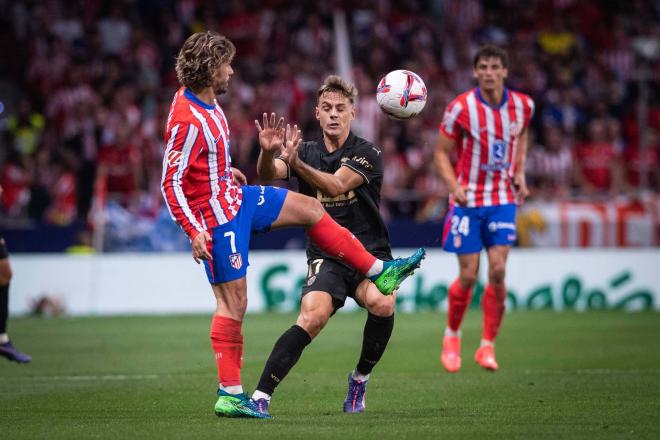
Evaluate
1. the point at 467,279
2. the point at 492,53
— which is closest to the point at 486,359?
the point at 467,279

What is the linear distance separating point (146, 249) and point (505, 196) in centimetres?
840

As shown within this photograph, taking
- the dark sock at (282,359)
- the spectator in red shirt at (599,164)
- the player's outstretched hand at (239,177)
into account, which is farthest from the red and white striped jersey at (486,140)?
the spectator in red shirt at (599,164)

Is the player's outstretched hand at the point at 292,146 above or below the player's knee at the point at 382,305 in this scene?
above

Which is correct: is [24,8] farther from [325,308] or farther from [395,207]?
[325,308]

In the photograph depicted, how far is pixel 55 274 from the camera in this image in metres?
16.7

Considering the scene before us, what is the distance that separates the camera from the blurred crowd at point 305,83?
18188 millimetres

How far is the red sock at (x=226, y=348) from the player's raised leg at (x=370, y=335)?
2.90 ft

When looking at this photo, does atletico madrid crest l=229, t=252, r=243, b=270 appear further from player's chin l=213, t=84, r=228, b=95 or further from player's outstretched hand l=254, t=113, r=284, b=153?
player's chin l=213, t=84, r=228, b=95

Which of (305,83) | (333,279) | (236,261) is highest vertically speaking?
(305,83)

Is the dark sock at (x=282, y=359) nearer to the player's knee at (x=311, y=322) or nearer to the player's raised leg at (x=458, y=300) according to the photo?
the player's knee at (x=311, y=322)

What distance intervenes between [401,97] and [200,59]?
6.12 feet

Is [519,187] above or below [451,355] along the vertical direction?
above

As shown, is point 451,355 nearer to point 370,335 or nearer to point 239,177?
point 370,335

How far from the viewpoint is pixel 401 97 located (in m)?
7.96
